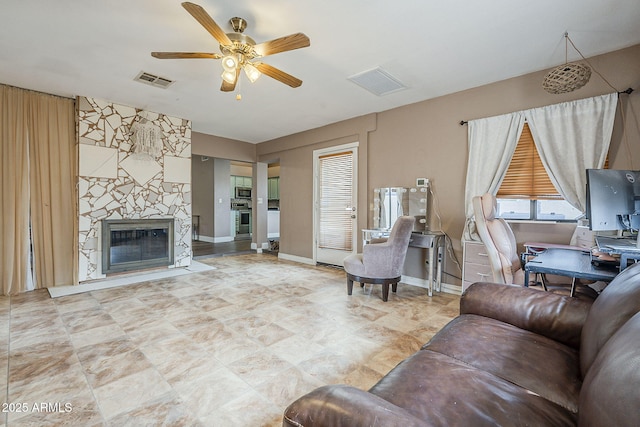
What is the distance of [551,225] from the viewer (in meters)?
3.10

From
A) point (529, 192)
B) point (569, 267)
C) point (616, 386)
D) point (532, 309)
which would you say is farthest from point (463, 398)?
point (529, 192)

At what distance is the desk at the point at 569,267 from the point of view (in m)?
1.55

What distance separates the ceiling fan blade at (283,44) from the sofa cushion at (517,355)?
215 centimetres

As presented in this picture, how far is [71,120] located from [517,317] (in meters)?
5.61

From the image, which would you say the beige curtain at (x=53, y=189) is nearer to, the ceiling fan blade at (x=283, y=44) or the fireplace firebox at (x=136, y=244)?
the fireplace firebox at (x=136, y=244)

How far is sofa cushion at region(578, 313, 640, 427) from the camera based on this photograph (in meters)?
0.56

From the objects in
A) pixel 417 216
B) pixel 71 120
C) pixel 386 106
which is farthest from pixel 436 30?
pixel 71 120

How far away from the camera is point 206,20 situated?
1.95 metres

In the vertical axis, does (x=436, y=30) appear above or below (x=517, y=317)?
above

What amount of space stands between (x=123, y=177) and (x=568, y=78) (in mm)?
5542

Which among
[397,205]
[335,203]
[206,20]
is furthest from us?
[335,203]

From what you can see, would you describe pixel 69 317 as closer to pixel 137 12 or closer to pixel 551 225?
pixel 137 12

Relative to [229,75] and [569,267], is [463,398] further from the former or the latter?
[229,75]

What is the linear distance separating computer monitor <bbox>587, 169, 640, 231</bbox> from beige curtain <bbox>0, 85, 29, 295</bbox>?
589 centimetres
